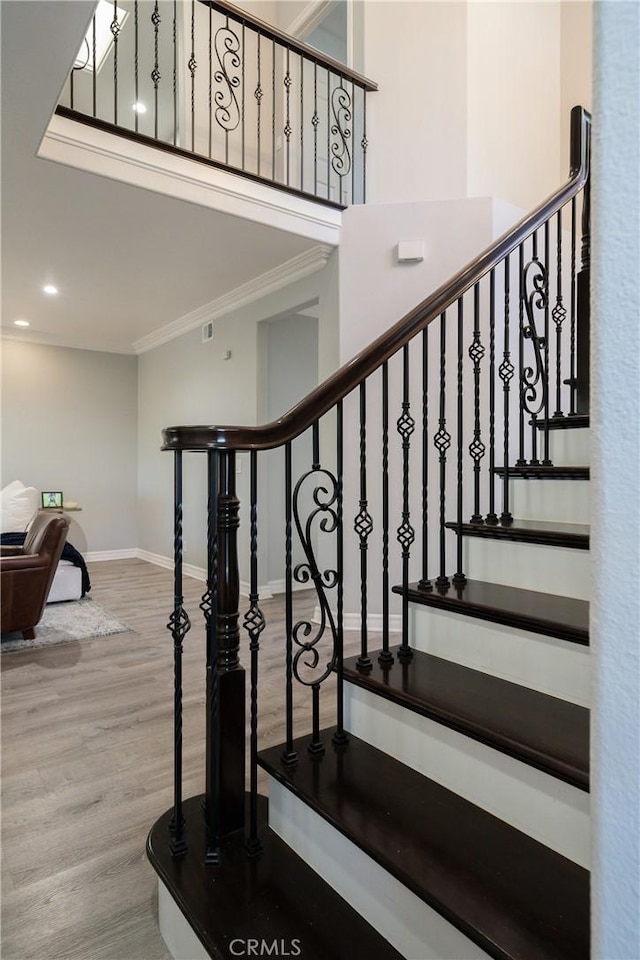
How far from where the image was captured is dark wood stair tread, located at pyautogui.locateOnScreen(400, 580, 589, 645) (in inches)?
54.4

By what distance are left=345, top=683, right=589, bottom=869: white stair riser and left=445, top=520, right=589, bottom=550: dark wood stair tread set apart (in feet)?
2.18

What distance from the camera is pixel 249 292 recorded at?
4934 mm

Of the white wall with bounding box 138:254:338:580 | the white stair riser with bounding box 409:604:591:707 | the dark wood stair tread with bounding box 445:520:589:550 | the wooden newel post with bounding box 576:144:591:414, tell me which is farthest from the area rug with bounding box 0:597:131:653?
the wooden newel post with bounding box 576:144:591:414

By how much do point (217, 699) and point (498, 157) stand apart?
4.24m

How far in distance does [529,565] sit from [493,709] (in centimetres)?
57

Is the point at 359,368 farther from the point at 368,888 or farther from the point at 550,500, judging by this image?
the point at 368,888

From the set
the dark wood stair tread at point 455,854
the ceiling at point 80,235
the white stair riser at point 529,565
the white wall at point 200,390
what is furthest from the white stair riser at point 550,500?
the white wall at point 200,390

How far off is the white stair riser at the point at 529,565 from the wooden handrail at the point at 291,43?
353 cm

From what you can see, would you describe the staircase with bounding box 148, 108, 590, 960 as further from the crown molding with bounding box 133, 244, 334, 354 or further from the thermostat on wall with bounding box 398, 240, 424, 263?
the crown molding with bounding box 133, 244, 334, 354

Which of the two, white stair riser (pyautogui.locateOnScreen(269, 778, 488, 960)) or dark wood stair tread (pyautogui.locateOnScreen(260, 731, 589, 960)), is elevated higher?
dark wood stair tread (pyautogui.locateOnScreen(260, 731, 589, 960))

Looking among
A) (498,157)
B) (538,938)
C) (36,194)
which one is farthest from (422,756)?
(498,157)

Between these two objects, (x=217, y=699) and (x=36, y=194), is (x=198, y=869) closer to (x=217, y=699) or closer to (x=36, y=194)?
(x=217, y=699)

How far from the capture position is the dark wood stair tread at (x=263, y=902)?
3.67 ft

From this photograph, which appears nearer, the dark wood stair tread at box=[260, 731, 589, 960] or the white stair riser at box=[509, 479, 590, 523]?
the dark wood stair tread at box=[260, 731, 589, 960]
